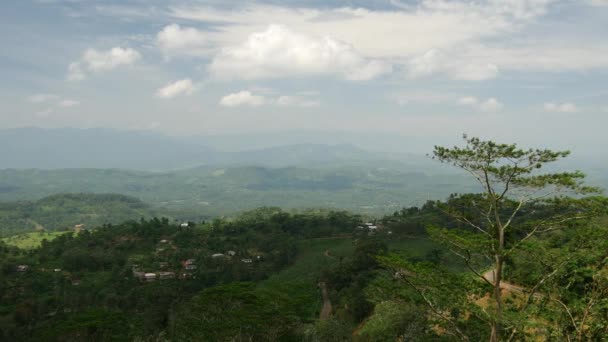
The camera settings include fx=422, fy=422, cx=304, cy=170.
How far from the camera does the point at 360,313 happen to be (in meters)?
34.3

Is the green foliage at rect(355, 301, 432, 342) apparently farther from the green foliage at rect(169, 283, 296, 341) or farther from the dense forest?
the green foliage at rect(169, 283, 296, 341)

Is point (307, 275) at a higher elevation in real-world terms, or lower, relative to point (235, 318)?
lower

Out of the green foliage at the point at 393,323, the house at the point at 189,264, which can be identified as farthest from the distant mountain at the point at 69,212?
the green foliage at the point at 393,323

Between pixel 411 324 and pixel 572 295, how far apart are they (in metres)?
11.1

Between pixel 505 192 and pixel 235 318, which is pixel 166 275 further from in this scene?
pixel 505 192

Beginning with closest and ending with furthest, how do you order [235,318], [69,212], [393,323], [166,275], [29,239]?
1. [393,323]
2. [235,318]
3. [166,275]
4. [29,239]
5. [69,212]

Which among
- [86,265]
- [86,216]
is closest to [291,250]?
[86,265]

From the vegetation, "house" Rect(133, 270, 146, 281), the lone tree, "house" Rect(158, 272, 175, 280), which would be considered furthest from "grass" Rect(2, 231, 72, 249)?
the lone tree

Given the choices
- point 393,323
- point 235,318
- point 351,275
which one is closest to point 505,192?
point 393,323

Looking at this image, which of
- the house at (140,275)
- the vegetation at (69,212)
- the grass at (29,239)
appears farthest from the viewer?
the vegetation at (69,212)

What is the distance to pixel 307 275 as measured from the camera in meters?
54.1

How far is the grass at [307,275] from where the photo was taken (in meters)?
34.8

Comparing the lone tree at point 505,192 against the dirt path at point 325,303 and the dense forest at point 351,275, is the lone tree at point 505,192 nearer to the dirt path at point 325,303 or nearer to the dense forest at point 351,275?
the dense forest at point 351,275

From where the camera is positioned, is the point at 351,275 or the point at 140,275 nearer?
the point at 351,275
